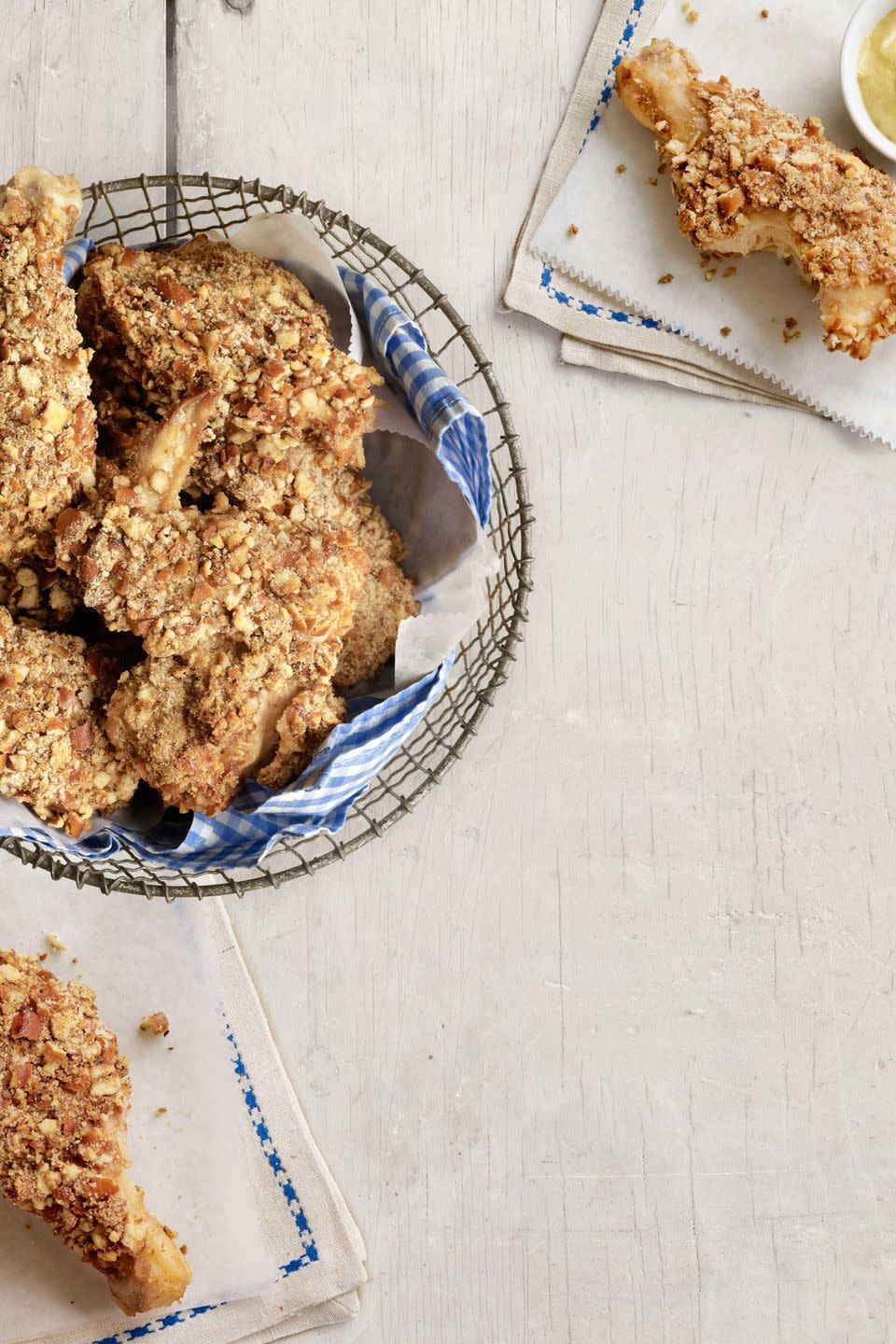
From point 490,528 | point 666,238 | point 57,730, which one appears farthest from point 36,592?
point 666,238

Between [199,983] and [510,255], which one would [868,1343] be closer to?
[199,983]

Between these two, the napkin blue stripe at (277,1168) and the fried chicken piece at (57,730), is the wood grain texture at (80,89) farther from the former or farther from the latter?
the napkin blue stripe at (277,1168)

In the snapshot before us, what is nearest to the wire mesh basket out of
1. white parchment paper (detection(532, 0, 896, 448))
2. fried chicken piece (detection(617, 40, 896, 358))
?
white parchment paper (detection(532, 0, 896, 448))

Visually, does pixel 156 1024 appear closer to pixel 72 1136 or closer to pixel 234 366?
pixel 72 1136

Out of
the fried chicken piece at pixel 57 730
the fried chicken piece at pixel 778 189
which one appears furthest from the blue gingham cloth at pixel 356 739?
the fried chicken piece at pixel 778 189

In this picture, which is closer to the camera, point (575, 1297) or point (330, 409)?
A: point (330, 409)

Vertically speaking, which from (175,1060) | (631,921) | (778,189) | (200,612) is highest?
(778,189)

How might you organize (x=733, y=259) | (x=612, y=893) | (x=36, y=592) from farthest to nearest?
(x=612, y=893) < (x=733, y=259) < (x=36, y=592)

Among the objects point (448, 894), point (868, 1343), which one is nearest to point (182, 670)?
point (448, 894)
